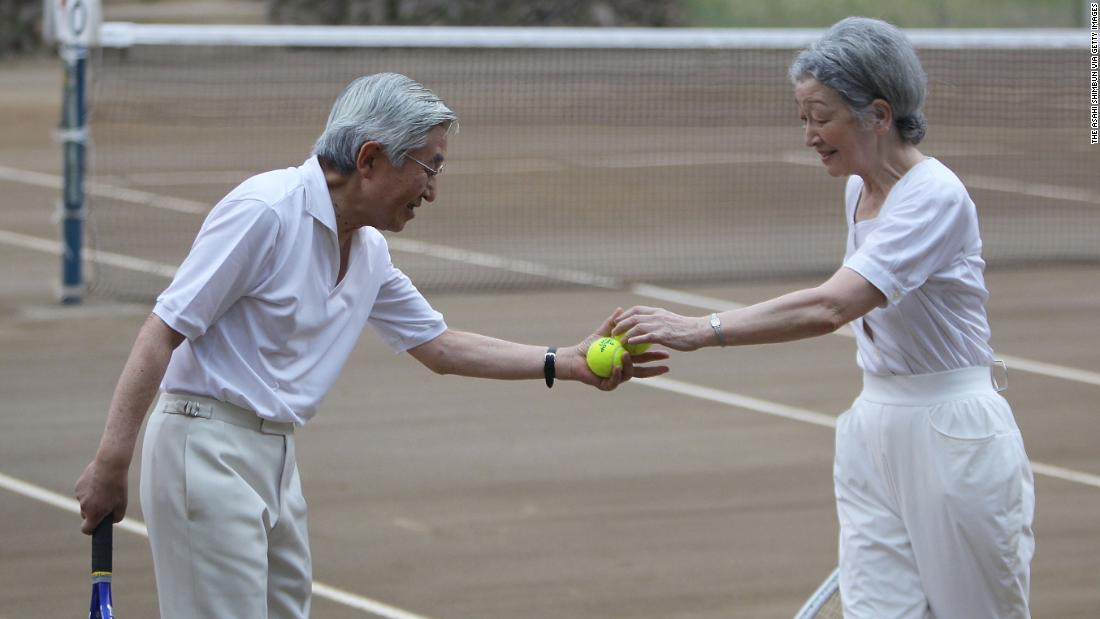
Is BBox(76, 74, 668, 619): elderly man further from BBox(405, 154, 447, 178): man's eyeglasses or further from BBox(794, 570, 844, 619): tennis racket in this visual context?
BBox(794, 570, 844, 619): tennis racket

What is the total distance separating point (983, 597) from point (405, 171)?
1.81 m

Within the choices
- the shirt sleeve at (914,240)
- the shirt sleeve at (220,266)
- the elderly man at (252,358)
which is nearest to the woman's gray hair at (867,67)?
the shirt sleeve at (914,240)

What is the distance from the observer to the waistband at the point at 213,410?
3.89 metres

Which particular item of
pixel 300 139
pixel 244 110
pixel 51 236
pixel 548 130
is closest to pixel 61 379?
pixel 51 236

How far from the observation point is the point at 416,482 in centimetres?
792

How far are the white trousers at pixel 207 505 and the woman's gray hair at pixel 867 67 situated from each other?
1.64m

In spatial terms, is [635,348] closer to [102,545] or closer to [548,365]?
[548,365]

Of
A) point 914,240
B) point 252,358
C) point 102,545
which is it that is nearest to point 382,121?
point 252,358

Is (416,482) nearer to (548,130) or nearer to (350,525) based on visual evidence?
(350,525)

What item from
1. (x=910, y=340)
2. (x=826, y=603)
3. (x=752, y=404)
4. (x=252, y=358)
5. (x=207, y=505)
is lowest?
(x=752, y=404)

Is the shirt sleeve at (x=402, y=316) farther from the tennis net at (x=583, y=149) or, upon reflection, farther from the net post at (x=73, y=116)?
the tennis net at (x=583, y=149)

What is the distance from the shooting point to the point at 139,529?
7082 millimetres

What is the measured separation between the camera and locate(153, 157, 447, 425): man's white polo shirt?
12.4 feet

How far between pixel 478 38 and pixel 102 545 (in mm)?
9122
